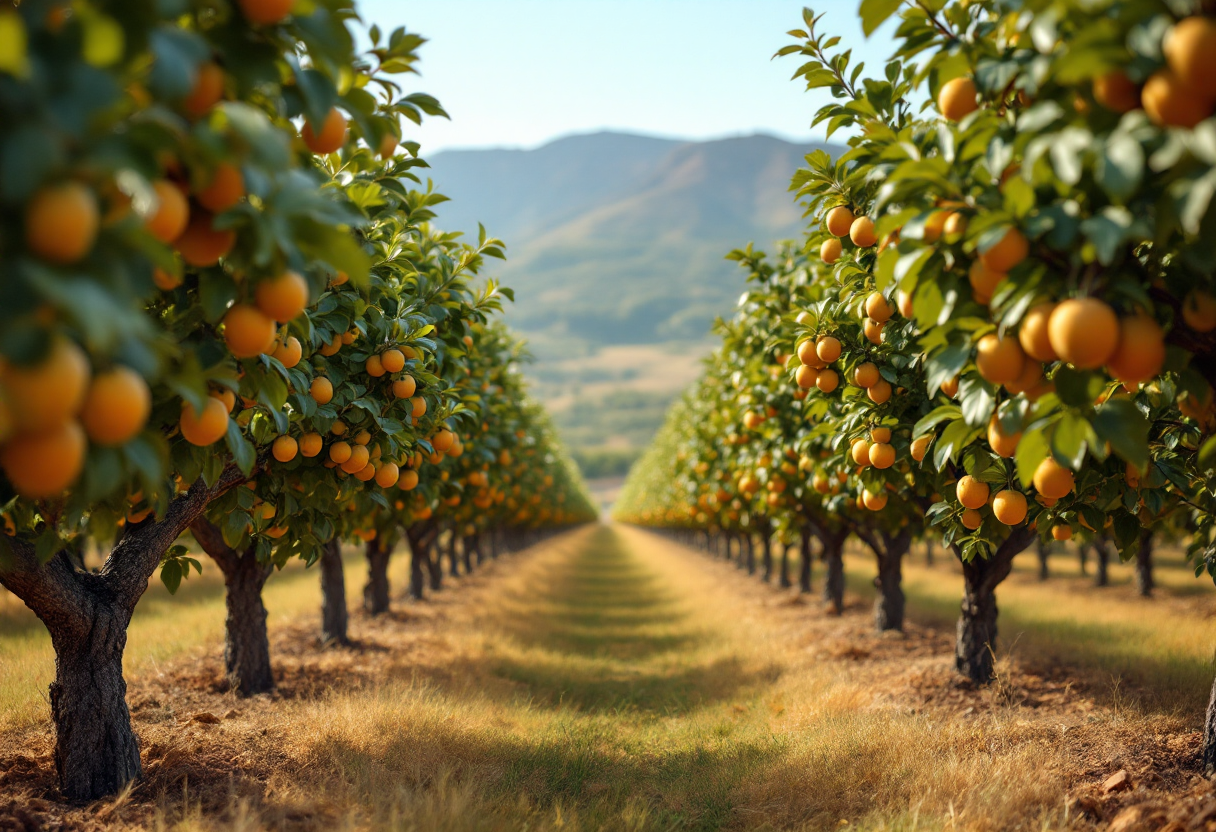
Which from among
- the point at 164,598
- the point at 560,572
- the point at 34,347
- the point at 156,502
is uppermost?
the point at 34,347

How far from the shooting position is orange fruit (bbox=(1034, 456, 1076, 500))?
2730 millimetres

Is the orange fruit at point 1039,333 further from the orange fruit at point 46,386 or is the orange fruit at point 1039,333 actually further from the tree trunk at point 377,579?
the tree trunk at point 377,579

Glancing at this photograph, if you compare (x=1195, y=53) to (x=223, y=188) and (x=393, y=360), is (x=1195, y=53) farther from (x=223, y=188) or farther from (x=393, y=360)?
(x=393, y=360)

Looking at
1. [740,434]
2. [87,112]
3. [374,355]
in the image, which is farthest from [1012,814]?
[740,434]

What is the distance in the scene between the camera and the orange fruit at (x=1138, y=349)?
211 centimetres

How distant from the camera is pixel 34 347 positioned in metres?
1.48

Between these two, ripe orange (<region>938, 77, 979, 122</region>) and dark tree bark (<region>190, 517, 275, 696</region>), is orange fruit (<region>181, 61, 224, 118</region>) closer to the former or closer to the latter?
ripe orange (<region>938, 77, 979, 122</region>)

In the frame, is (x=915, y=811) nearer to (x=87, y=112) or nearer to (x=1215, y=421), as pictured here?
(x=1215, y=421)

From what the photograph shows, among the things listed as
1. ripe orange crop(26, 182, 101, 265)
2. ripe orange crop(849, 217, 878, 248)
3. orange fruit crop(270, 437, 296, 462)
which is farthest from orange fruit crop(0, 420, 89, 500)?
ripe orange crop(849, 217, 878, 248)

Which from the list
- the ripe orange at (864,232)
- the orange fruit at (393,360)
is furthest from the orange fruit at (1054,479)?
the orange fruit at (393,360)

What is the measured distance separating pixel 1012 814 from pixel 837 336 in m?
2.85

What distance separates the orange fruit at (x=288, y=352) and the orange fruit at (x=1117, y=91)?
10.3ft

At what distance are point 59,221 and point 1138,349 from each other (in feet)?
9.41

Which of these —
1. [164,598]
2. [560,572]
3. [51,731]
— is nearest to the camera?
[51,731]
